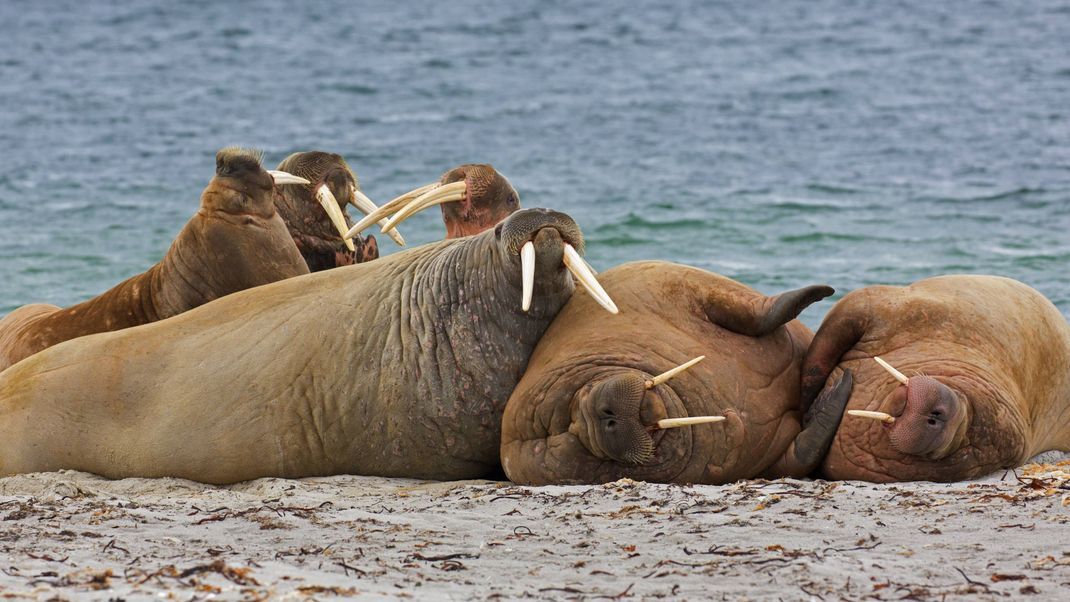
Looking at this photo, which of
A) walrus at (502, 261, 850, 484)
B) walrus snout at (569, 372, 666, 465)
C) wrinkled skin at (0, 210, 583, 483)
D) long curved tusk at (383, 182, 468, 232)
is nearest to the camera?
walrus snout at (569, 372, 666, 465)

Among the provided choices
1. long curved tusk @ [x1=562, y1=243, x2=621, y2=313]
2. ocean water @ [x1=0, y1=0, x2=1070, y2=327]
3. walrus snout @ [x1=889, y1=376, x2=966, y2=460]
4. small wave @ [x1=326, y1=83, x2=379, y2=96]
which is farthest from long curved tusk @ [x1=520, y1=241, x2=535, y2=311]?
small wave @ [x1=326, y1=83, x2=379, y2=96]

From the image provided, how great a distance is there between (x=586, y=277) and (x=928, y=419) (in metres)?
1.31

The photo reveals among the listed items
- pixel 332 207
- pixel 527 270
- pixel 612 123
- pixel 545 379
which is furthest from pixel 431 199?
pixel 612 123

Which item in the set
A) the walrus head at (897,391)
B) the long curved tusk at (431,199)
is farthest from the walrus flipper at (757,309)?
the long curved tusk at (431,199)

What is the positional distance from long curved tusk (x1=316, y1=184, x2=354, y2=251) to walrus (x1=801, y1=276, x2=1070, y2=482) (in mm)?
2524

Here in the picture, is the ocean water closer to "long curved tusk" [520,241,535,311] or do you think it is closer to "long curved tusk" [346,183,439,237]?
"long curved tusk" [346,183,439,237]

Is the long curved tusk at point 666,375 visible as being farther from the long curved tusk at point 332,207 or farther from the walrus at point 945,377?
the long curved tusk at point 332,207

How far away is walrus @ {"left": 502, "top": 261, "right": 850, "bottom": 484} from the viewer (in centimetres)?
544

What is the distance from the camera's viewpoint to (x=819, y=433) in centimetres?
568

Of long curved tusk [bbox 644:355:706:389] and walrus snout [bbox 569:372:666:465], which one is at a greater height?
long curved tusk [bbox 644:355:706:389]

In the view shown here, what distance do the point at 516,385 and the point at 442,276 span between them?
Answer: 606 millimetres

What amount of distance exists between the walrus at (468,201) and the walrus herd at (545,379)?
26 cm

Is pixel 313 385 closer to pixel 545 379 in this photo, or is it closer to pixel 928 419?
pixel 545 379

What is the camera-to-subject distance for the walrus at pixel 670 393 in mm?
5438
